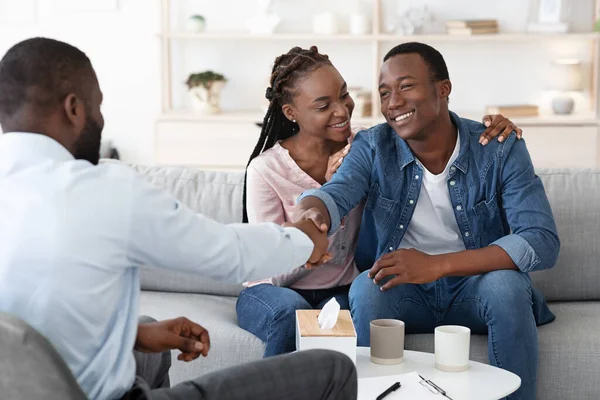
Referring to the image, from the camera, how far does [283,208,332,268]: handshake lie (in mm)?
1930

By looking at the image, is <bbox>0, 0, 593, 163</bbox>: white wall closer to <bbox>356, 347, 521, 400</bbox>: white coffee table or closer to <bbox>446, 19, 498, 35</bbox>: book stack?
<bbox>446, 19, 498, 35</bbox>: book stack

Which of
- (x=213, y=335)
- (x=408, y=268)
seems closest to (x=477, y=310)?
(x=408, y=268)

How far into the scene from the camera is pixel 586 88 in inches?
221

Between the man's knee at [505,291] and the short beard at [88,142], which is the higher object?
the short beard at [88,142]

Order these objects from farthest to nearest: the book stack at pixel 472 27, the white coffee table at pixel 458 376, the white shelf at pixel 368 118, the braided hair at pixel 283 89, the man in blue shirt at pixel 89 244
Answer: the book stack at pixel 472 27 < the white shelf at pixel 368 118 < the braided hair at pixel 283 89 < the white coffee table at pixel 458 376 < the man in blue shirt at pixel 89 244

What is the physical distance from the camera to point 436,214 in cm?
245

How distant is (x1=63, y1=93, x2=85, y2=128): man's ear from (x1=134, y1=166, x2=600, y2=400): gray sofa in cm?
107

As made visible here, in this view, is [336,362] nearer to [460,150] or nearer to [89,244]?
[89,244]

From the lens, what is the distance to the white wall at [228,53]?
566cm

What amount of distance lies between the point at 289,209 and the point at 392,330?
2.26ft

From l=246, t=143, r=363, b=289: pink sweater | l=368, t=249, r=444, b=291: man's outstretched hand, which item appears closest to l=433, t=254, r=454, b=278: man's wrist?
l=368, t=249, r=444, b=291: man's outstretched hand

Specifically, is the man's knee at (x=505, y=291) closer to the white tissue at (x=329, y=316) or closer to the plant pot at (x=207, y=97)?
the white tissue at (x=329, y=316)

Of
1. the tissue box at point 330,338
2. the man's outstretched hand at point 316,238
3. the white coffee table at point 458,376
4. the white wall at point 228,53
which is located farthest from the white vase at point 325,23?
the tissue box at point 330,338

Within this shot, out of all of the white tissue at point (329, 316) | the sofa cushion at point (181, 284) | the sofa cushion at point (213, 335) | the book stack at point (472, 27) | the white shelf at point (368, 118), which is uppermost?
the book stack at point (472, 27)
